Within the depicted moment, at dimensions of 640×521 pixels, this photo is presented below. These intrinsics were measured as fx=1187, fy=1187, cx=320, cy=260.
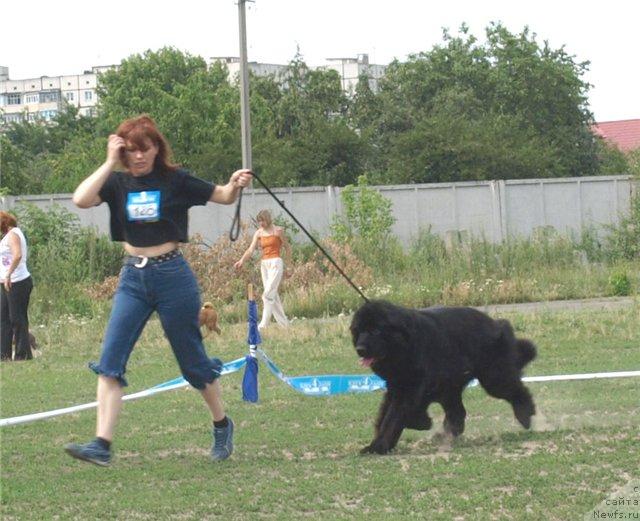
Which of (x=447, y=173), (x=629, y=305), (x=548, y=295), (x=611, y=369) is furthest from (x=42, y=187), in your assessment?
(x=611, y=369)

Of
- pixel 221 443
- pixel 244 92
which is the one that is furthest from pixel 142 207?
pixel 244 92

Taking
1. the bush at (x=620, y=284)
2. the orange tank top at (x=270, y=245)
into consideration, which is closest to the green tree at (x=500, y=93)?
the bush at (x=620, y=284)

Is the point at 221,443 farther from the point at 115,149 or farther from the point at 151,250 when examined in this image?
the point at 115,149

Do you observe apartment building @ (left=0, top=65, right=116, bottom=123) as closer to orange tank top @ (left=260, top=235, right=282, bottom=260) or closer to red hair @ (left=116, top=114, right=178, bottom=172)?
orange tank top @ (left=260, top=235, right=282, bottom=260)

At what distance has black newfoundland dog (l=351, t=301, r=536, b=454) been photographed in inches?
292

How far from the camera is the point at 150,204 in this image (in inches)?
267

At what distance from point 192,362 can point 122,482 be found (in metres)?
0.79

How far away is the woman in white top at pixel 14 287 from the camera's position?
1456cm

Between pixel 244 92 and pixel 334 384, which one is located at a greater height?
pixel 244 92

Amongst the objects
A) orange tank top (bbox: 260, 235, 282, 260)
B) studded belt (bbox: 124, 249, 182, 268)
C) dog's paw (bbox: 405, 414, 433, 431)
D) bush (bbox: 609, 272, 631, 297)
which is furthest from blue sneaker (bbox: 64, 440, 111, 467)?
bush (bbox: 609, 272, 631, 297)

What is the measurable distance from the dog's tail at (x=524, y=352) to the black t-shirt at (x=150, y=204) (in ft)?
9.08

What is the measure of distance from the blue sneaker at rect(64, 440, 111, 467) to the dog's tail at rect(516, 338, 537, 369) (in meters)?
3.17

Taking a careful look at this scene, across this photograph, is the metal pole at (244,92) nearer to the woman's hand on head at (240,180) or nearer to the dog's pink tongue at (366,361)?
the dog's pink tongue at (366,361)

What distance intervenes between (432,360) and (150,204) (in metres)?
2.13
